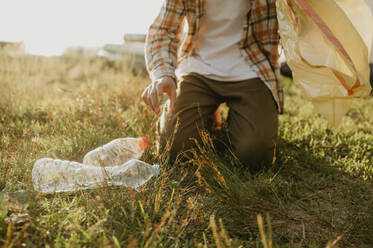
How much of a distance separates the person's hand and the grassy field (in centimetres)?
24

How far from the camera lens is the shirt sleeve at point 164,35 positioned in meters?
2.13

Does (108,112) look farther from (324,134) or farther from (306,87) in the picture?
(324,134)

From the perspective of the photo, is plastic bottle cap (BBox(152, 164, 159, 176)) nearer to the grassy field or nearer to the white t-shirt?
the grassy field

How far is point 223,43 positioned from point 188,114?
61 cm

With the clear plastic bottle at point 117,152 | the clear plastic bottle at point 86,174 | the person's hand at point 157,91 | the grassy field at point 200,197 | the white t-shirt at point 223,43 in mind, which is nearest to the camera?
the grassy field at point 200,197

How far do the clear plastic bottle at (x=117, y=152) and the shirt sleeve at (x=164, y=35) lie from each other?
53cm

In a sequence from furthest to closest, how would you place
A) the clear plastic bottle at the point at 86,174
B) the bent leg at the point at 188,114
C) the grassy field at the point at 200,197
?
the bent leg at the point at 188,114, the clear plastic bottle at the point at 86,174, the grassy field at the point at 200,197

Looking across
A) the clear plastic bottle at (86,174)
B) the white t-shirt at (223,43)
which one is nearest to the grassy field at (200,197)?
the clear plastic bottle at (86,174)

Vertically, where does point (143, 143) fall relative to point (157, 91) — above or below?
below

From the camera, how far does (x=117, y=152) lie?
200 cm

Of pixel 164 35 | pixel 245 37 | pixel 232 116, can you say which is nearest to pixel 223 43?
pixel 245 37

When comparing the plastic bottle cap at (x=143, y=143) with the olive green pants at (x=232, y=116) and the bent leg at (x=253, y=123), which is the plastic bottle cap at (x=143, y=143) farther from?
the bent leg at (x=253, y=123)

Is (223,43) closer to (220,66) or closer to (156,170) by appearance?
(220,66)

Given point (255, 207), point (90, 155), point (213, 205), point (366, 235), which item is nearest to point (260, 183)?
point (255, 207)
